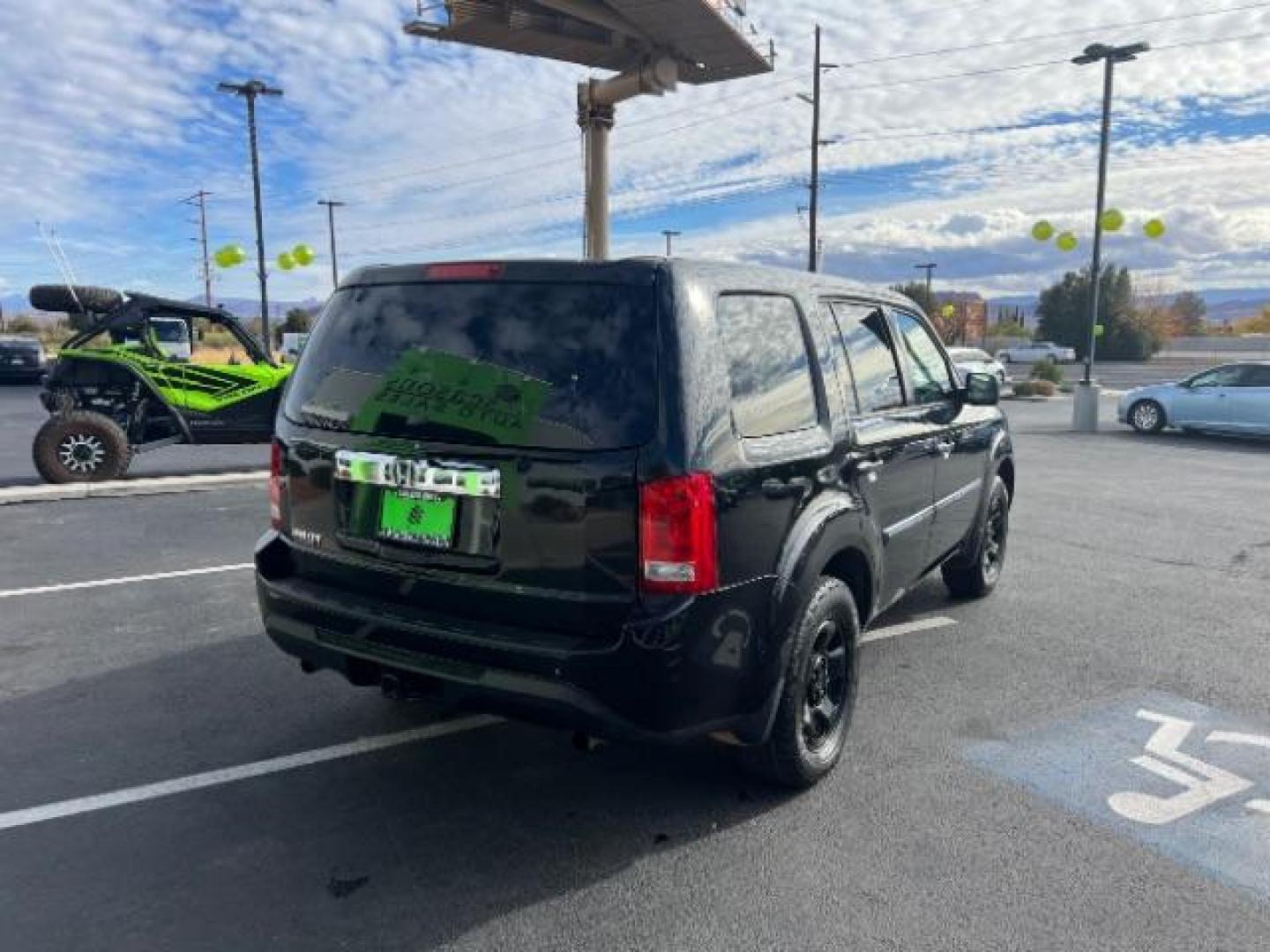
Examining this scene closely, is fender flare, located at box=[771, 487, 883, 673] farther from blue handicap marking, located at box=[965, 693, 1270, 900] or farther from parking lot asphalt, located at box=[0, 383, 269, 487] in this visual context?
parking lot asphalt, located at box=[0, 383, 269, 487]

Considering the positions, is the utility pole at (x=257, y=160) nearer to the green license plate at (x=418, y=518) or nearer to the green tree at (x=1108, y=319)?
the green license plate at (x=418, y=518)

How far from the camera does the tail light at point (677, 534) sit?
2.79 metres

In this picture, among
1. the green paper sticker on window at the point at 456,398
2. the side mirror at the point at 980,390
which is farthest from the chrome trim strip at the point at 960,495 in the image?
the green paper sticker on window at the point at 456,398

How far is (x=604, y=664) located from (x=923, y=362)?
2782 mm

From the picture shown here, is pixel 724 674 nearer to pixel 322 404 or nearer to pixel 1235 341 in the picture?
pixel 322 404

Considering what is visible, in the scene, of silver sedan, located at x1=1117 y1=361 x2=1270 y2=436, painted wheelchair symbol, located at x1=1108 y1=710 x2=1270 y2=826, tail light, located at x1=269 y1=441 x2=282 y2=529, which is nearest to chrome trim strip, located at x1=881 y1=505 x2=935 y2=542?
painted wheelchair symbol, located at x1=1108 y1=710 x2=1270 y2=826

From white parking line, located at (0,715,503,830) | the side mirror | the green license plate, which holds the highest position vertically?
the side mirror

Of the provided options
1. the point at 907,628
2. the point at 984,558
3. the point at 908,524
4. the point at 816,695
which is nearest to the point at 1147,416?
the point at 984,558

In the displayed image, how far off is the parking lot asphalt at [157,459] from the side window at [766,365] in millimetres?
9050

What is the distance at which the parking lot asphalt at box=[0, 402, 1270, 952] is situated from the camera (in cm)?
272

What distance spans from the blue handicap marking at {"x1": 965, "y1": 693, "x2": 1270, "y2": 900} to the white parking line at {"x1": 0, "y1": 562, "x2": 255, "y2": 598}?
485 centimetres

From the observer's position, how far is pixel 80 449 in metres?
9.71

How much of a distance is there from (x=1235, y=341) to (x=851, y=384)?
96.2 meters

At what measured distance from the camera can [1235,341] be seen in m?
83.9
